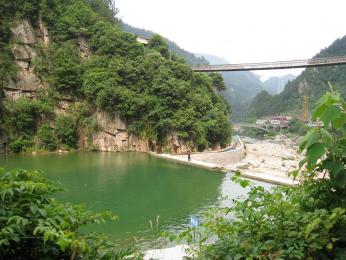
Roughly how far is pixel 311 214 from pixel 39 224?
1491 millimetres

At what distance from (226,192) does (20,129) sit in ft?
57.7

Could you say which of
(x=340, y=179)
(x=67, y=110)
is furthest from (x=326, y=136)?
(x=67, y=110)

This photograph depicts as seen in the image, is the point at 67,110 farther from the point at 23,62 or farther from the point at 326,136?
the point at 326,136

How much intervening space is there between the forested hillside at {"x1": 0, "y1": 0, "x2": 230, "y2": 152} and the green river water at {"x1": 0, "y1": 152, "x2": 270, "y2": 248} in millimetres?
6069

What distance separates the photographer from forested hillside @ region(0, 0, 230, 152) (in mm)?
25547

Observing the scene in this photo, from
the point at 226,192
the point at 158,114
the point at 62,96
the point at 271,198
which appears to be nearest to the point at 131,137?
the point at 158,114

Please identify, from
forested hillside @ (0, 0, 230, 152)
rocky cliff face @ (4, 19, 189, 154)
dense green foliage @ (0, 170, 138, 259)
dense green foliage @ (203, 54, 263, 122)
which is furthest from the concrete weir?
dense green foliage @ (203, 54, 263, 122)

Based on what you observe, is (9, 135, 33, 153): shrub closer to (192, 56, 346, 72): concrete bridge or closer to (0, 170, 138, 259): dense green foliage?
(192, 56, 346, 72): concrete bridge

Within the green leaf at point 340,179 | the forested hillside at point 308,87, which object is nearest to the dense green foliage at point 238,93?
the forested hillside at point 308,87

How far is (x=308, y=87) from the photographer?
71562mm

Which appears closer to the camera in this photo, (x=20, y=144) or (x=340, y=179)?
(x=340, y=179)

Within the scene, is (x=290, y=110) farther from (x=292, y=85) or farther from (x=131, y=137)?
(x=131, y=137)

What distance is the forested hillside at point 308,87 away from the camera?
6334cm

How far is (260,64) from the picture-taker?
113 feet
